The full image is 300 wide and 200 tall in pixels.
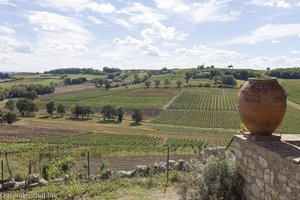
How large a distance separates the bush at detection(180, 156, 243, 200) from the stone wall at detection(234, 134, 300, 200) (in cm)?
21

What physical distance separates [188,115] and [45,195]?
81430mm

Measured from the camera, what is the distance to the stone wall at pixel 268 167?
5.34m

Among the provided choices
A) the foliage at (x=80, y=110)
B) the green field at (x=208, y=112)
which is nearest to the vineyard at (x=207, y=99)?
the green field at (x=208, y=112)

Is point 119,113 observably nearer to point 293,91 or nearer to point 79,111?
point 79,111

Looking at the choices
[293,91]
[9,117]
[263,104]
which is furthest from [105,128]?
[263,104]

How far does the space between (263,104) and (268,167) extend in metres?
1.35

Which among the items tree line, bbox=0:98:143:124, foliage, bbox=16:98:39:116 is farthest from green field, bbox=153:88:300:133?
foliage, bbox=16:98:39:116

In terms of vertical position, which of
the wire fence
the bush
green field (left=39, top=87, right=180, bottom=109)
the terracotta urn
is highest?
the terracotta urn

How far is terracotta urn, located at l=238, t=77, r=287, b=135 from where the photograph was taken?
667 cm

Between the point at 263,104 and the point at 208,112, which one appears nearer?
the point at 263,104

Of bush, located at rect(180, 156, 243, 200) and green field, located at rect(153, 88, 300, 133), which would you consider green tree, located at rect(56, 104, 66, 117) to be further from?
bush, located at rect(180, 156, 243, 200)

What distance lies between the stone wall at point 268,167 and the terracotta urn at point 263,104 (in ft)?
0.87

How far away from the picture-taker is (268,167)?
238 inches

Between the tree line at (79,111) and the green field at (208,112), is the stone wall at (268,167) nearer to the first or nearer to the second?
the green field at (208,112)
